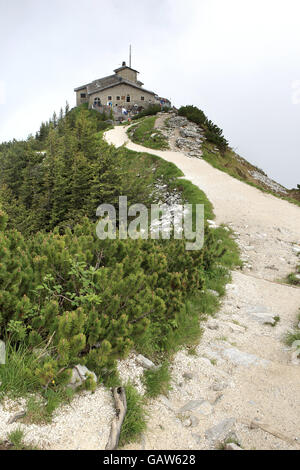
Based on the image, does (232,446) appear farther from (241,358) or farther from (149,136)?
(149,136)

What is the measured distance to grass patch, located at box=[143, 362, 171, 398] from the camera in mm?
3865

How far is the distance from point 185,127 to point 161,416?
2973cm

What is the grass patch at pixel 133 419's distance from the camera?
3.02m

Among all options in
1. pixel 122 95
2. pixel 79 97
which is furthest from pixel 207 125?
pixel 79 97

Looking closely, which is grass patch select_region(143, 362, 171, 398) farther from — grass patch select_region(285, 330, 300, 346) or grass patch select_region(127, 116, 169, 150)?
grass patch select_region(127, 116, 169, 150)

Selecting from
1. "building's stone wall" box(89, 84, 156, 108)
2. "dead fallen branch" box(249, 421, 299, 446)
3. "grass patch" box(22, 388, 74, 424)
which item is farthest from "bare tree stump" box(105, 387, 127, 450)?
"building's stone wall" box(89, 84, 156, 108)

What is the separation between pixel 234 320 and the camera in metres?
6.36

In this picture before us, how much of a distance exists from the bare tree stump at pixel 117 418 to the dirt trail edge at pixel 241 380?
271mm

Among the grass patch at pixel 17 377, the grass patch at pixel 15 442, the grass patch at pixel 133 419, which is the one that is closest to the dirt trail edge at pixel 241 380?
the grass patch at pixel 133 419

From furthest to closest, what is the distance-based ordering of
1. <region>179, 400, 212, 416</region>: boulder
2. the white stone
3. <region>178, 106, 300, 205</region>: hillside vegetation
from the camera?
1. <region>178, 106, 300, 205</region>: hillside vegetation
2. the white stone
3. <region>179, 400, 212, 416</region>: boulder

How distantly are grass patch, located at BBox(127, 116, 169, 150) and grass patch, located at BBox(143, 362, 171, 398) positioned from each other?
2422cm

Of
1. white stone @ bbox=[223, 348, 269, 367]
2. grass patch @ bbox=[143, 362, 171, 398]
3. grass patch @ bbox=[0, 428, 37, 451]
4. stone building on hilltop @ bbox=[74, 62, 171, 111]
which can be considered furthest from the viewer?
stone building on hilltop @ bbox=[74, 62, 171, 111]
